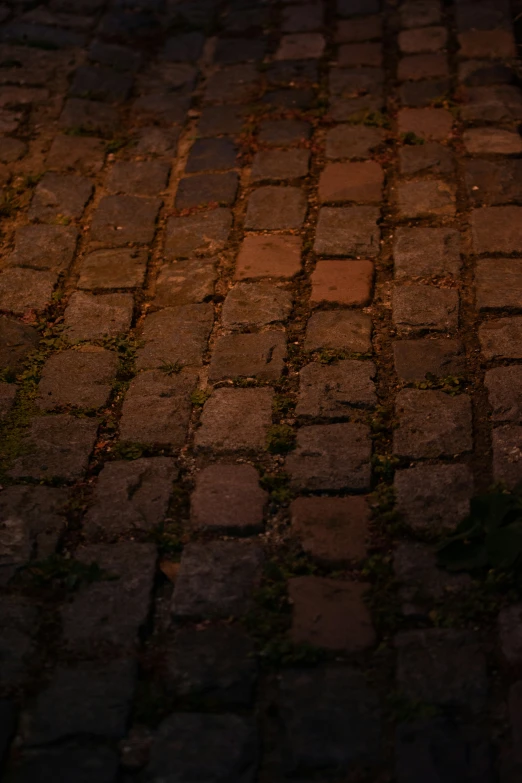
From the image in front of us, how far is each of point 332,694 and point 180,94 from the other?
389cm

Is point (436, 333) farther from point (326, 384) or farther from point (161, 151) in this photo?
point (161, 151)

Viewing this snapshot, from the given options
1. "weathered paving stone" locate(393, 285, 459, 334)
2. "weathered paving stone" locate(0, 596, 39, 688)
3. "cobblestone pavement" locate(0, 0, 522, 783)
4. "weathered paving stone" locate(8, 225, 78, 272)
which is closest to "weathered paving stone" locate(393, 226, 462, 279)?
"cobblestone pavement" locate(0, 0, 522, 783)

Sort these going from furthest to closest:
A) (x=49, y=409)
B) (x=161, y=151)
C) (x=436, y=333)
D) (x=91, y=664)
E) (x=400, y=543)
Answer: (x=161, y=151) < (x=436, y=333) < (x=49, y=409) < (x=400, y=543) < (x=91, y=664)

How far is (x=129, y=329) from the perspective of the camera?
4008 mm

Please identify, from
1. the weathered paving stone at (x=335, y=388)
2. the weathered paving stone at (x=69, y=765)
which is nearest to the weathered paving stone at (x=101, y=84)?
the weathered paving stone at (x=335, y=388)

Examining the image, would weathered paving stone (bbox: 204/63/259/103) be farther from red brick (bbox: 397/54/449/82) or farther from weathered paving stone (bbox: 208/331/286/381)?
weathered paving stone (bbox: 208/331/286/381)

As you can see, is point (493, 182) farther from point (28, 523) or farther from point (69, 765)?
point (69, 765)

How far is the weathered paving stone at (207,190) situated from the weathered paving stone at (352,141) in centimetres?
53

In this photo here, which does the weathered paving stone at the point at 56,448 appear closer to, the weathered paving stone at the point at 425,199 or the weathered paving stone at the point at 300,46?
the weathered paving stone at the point at 425,199

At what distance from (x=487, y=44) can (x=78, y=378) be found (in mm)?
3386

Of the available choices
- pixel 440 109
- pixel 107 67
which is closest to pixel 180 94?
pixel 107 67

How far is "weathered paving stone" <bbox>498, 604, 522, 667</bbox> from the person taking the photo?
8.65 ft

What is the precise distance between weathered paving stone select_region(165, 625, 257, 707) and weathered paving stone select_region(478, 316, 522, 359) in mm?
1558

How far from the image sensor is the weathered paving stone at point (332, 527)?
2.97 meters
